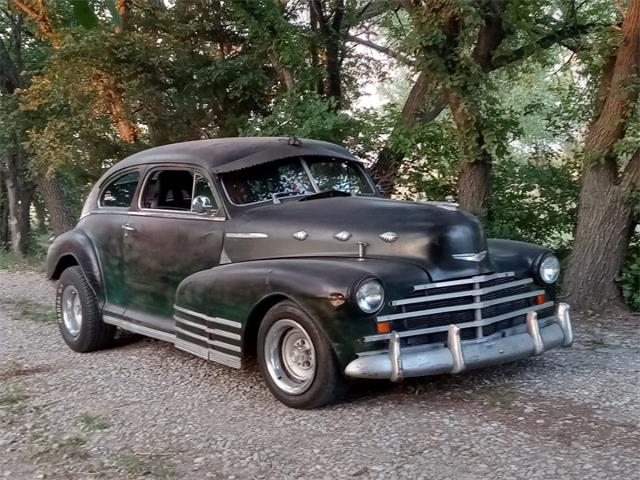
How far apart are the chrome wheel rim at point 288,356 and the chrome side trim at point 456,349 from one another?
94cm

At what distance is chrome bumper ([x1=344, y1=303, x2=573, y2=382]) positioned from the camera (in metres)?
4.60

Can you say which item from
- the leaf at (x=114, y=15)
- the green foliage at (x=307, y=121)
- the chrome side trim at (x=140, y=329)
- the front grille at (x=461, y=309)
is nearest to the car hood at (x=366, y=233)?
the front grille at (x=461, y=309)

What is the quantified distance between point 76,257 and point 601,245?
5.53 meters

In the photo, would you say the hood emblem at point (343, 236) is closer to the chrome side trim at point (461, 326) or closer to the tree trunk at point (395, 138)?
the chrome side trim at point (461, 326)

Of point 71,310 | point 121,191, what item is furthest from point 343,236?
point 71,310

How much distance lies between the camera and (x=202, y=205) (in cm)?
594

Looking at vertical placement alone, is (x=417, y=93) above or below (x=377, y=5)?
below

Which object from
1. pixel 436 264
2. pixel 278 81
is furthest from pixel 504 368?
pixel 278 81

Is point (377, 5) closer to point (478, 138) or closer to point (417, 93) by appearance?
point (417, 93)

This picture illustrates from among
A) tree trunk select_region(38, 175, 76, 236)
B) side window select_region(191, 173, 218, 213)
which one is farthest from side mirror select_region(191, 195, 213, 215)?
tree trunk select_region(38, 175, 76, 236)

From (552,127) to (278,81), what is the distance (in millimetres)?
5303

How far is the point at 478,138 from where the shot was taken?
916 cm

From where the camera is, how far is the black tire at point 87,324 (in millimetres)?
6938

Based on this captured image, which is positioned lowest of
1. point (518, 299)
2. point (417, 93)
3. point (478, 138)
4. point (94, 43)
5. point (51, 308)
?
point (51, 308)
